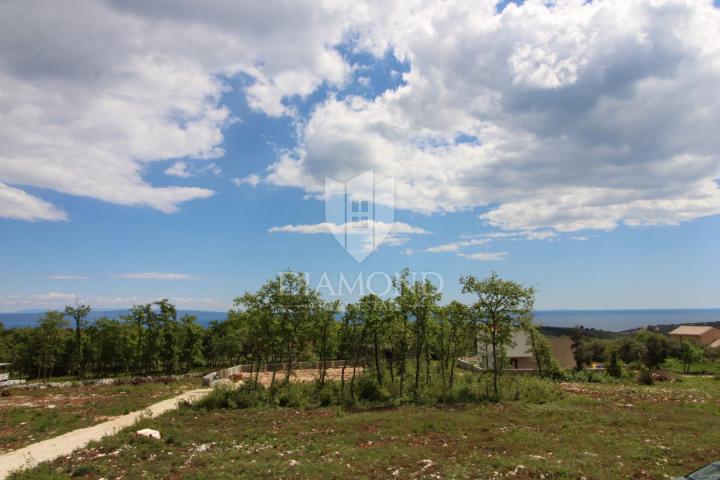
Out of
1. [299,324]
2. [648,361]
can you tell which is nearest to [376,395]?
[299,324]

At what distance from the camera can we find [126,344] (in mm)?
54188

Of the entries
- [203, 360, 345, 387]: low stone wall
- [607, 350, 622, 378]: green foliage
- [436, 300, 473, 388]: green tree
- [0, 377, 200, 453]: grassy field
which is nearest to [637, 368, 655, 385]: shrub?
[607, 350, 622, 378]: green foliage

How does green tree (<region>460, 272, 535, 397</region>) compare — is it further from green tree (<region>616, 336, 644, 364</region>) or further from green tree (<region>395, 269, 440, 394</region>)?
green tree (<region>616, 336, 644, 364</region>)

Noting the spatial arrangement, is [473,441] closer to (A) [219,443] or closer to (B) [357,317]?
(A) [219,443]

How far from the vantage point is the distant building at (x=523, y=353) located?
4257cm

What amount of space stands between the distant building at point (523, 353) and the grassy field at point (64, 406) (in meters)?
25.3

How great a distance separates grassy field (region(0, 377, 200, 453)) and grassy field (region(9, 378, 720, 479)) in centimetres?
504

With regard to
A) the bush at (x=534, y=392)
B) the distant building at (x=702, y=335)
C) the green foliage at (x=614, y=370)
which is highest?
the bush at (x=534, y=392)

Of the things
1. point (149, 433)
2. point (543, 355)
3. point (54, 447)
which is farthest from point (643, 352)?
point (54, 447)

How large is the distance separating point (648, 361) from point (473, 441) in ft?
202

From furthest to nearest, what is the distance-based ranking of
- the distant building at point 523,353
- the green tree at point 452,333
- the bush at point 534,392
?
the distant building at point 523,353
the green tree at point 452,333
the bush at point 534,392

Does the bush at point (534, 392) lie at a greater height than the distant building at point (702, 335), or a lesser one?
greater

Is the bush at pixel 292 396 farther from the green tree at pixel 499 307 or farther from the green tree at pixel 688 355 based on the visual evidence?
the green tree at pixel 688 355

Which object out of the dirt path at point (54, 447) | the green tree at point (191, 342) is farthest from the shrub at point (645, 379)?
the green tree at point (191, 342)
